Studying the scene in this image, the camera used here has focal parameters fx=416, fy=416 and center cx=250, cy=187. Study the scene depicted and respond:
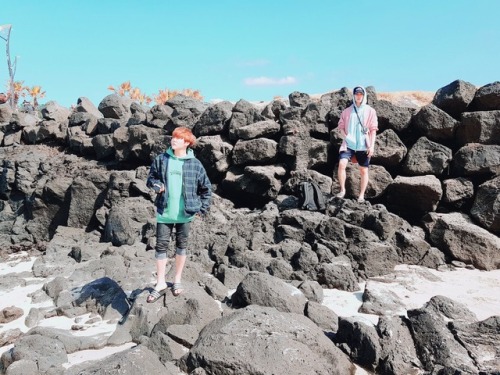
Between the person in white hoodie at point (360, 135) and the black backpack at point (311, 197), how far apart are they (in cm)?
35

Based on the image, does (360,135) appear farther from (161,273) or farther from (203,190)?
(161,273)

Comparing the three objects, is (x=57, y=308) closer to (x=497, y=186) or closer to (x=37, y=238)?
(x=37, y=238)

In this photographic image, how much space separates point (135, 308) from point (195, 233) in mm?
2582

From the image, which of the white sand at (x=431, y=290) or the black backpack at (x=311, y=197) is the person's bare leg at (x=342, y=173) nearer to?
the black backpack at (x=311, y=197)

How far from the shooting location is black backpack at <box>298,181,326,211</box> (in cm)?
758

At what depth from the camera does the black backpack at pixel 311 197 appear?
299 inches

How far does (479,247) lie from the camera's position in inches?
270

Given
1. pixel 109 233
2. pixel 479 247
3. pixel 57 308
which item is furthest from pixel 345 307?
pixel 109 233

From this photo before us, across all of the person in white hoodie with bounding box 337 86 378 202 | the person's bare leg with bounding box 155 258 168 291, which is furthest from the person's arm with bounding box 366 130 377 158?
the person's bare leg with bounding box 155 258 168 291

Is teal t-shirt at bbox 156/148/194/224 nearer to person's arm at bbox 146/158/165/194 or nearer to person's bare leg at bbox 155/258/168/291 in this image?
person's arm at bbox 146/158/165/194

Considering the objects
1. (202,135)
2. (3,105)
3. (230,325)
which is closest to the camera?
(230,325)

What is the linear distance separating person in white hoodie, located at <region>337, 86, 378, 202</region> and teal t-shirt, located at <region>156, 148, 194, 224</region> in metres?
3.72

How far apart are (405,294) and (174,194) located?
136 inches

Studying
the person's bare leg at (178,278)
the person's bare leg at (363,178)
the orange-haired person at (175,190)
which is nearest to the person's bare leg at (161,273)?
the orange-haired person at (175,190)
